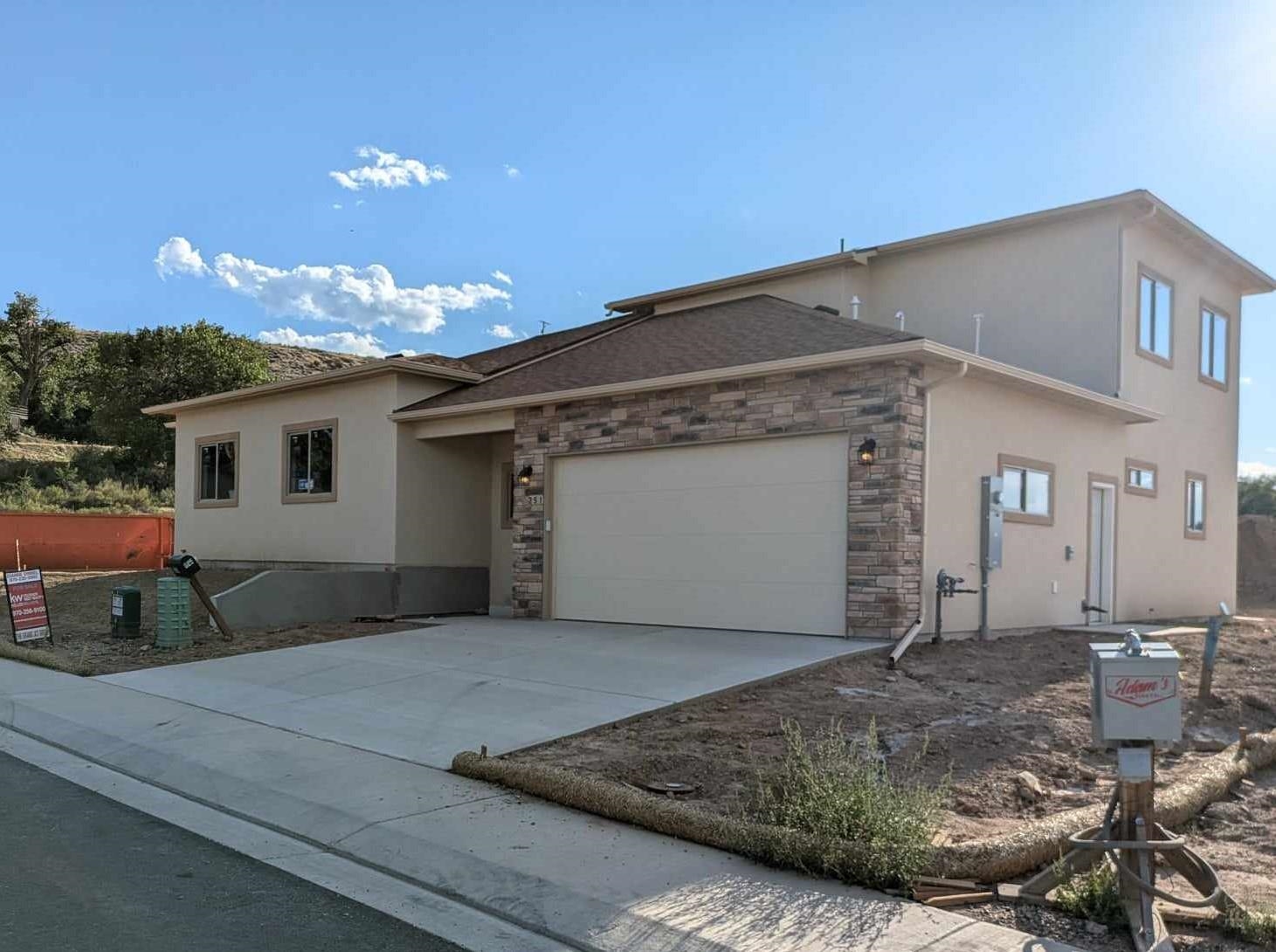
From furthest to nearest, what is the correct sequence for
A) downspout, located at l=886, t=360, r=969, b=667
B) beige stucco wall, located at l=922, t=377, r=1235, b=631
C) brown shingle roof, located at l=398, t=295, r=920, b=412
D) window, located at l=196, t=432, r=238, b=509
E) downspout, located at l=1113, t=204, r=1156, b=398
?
window, located at l=196, t=432, r=238, b=509
downspout, located at l=1113, t=204, r=1156, b=398
brown shingle roof, located at l=398, t=295, r=920, b=412
beige stucco wall, located at l=922, t=377, r=1235, b=631
downspout, located at l=886, t=360, r=969, b=667

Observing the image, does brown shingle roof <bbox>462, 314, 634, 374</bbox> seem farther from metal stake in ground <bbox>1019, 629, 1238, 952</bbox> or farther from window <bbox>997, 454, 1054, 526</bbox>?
metal stake in ground <bbox>1019, 629, 1238, 952</bbox>

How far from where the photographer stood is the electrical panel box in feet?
43.1

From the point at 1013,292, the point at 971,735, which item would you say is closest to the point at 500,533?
the point at 1013,292

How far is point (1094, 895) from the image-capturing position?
4.89 m

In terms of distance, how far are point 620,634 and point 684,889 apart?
8.45m

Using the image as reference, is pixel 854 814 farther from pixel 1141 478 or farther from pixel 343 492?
pixel 343 492

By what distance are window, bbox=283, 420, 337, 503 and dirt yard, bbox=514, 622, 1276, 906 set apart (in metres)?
11.5

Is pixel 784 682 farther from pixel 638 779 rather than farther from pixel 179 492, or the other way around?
pixel 179 492

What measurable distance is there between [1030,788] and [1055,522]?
8.67 m

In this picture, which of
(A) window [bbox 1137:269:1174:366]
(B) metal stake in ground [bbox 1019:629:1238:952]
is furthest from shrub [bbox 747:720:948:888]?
(A) window [bbox 1137:269:1174:366]

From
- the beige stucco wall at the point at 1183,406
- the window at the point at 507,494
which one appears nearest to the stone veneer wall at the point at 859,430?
the window at the point at 507,494

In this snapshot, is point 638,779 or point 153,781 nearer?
point 638,779

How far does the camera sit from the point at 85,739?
8.91 m

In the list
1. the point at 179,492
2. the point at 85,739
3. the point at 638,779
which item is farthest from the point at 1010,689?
the point at 179,492
